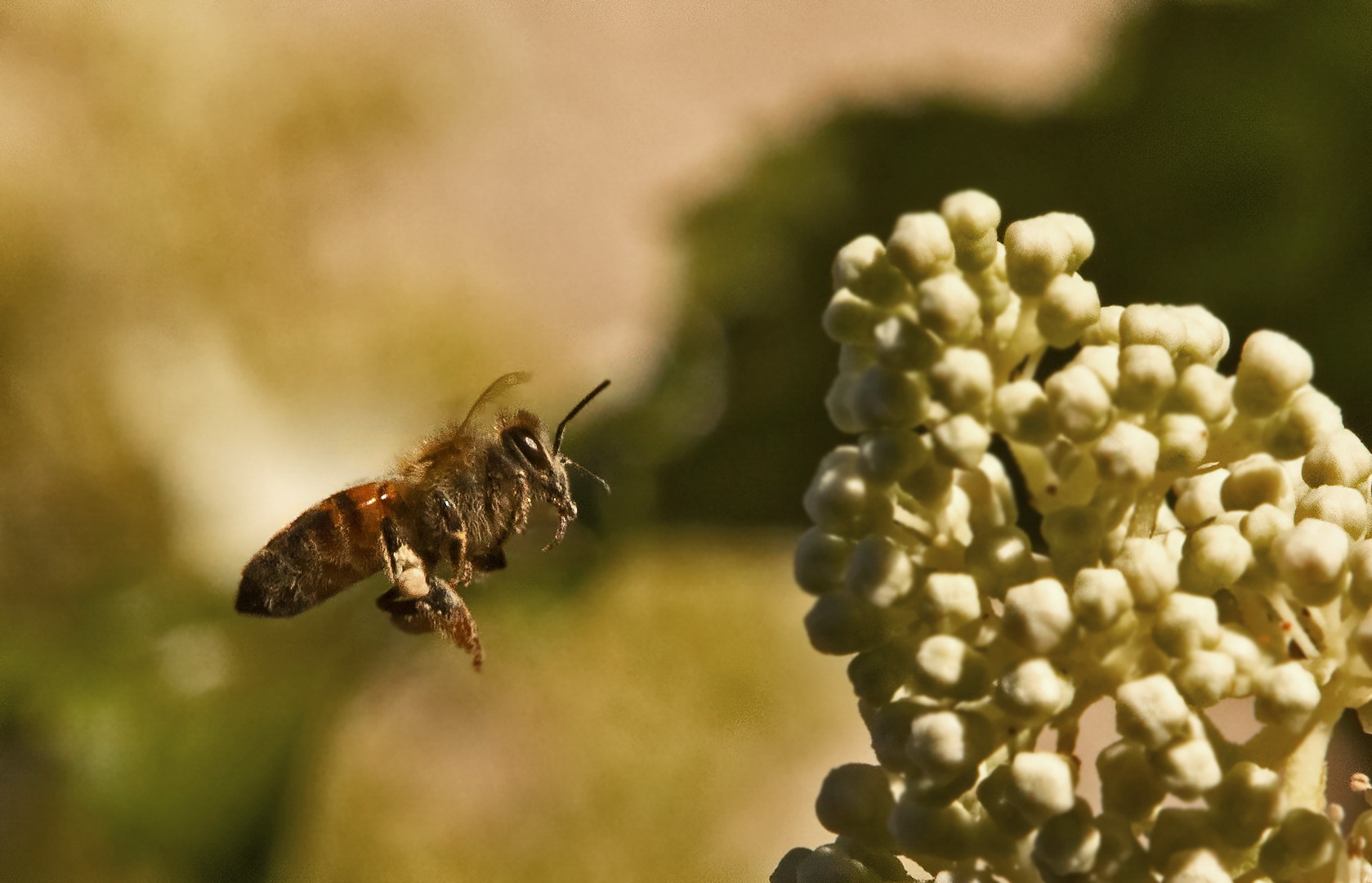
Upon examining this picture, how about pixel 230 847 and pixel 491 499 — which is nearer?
pixel 491 499

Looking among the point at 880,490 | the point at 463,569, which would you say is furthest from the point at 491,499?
the point at 880,490

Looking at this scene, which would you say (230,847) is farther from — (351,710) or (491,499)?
(491,499)

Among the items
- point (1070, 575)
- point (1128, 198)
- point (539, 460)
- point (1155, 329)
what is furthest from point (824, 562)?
point (1128, 198)

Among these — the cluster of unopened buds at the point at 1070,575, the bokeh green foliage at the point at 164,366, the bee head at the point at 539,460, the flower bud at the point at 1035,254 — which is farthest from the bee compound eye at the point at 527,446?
the bokeh green foliage at the point at 164,366

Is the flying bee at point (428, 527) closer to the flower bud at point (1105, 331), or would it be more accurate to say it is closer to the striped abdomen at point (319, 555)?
the striped abdomen at point (319, 555)

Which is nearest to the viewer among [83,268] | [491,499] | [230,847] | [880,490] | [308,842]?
[880,490]

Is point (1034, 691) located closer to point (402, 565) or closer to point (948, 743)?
point (948, 743)
